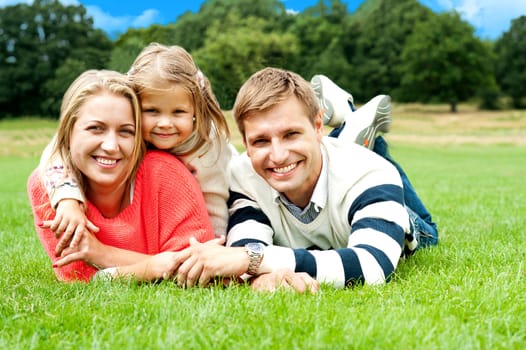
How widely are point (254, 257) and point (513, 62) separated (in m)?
66.5

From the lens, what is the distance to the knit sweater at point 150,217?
3.58 m

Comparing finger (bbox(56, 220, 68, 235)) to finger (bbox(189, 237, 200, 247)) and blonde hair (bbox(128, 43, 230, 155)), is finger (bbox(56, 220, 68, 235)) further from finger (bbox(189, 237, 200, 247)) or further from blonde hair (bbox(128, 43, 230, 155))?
blonde hair (bbox(128, 43, 230, 155))

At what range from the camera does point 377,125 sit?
5305mm

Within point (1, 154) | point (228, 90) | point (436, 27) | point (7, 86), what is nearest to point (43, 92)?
point (7, 86)

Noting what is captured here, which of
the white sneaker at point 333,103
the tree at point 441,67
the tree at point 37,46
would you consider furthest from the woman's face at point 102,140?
the tree at point 441,67

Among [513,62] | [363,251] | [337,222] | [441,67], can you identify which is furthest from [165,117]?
[513,62]

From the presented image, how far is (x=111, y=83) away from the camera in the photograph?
11.8 ft

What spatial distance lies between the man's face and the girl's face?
0.53 m

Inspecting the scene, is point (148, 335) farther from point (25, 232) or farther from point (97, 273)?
point (25, 232)

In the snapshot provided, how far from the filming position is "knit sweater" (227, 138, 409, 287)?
10.6ft

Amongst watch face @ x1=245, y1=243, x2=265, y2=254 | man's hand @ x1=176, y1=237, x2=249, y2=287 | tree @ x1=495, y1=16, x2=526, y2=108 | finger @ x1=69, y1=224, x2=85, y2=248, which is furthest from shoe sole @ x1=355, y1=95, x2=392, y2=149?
tree @ x1=495, y1=16, x2=526, y2=108

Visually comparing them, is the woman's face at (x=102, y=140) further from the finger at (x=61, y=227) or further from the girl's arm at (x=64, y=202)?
the finger at (x=61, y=227)

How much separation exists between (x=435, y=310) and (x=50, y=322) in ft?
5.34

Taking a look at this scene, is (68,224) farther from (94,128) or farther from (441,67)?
(441,67)
